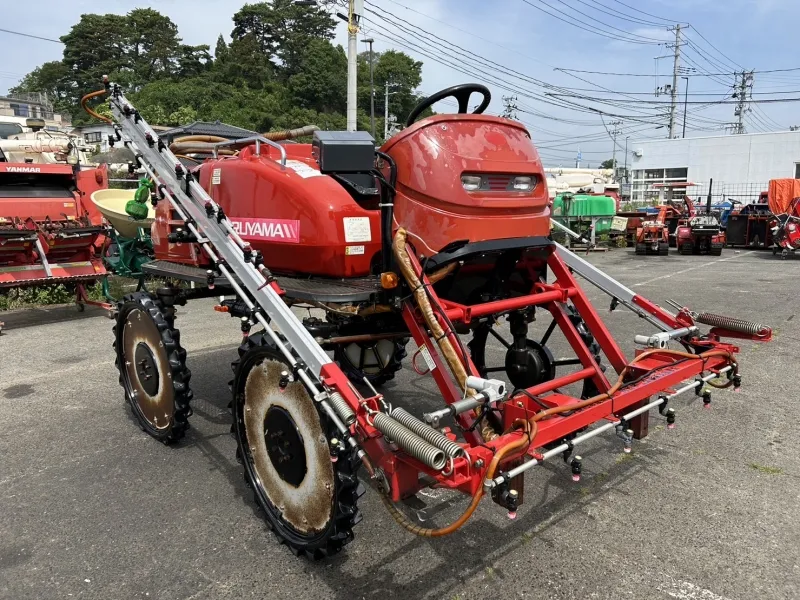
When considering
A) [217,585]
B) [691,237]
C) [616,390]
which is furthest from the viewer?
[691,237]

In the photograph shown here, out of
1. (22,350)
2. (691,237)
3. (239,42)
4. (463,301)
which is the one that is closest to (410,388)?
(463,301)

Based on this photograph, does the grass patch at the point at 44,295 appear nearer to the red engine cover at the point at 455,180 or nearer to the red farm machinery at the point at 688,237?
the red engine cover at the point at 455,180

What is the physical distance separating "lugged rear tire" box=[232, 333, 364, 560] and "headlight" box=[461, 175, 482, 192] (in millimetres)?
1283

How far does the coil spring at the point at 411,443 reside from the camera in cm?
195

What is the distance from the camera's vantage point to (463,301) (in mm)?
3371

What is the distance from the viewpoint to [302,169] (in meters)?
3.35

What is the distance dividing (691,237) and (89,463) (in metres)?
17.8

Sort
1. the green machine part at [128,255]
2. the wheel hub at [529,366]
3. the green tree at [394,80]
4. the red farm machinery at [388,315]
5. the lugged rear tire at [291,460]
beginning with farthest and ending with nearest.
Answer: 1. the green tree at [394,80]
2. the green machine part at [128,255]
3. the wheel hub at [529,366]
4. the lugged rear tire at [291,460]
5. the red farm machinery at [388,315]

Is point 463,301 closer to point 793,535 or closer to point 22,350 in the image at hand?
point 793,535

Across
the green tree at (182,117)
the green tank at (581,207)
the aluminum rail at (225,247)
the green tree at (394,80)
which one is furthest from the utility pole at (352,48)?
the green tree at (394,80)

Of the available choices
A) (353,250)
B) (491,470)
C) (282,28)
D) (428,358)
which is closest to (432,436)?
(491,470)

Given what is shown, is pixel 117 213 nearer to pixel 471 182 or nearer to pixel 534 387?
pixel 471 182

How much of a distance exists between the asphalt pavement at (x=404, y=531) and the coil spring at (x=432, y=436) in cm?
88

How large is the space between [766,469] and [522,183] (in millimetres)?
2356
